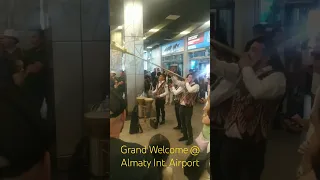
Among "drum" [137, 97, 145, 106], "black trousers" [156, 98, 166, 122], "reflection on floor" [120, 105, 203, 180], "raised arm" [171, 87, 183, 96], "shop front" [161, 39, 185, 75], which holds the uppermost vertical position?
"shop front" [161, 39, 185, 75]

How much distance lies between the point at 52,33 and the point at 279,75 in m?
1.04

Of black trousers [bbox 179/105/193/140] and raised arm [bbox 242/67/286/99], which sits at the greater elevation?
raised arm [bbox 242/67/286/99]

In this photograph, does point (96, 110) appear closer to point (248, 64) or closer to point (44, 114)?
point (44, 114)

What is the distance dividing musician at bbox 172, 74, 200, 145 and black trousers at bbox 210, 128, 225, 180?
0.11 meters

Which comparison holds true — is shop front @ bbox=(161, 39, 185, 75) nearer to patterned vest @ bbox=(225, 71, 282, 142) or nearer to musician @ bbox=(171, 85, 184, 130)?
musician @ bbox=(171, 85, 184, 130)

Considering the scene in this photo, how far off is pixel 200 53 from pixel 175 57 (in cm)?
11

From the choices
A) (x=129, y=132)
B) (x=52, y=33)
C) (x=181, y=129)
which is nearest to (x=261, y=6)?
(x=181, y=129)

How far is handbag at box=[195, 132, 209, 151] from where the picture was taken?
4.48 feet

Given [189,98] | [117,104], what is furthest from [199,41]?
[117,104]

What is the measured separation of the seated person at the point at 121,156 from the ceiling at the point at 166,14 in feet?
1.01

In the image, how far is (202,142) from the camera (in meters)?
1.37

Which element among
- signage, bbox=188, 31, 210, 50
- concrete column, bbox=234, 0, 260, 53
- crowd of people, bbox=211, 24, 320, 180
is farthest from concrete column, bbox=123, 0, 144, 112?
concrete column, bbox=234, 0, 260, 53

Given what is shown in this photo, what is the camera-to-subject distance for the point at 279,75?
1.36m

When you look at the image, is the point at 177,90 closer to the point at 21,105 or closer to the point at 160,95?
the point at 160,95
